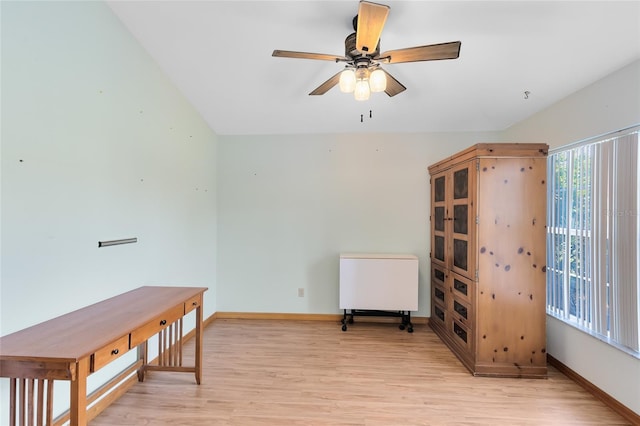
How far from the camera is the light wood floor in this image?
1.90 metres

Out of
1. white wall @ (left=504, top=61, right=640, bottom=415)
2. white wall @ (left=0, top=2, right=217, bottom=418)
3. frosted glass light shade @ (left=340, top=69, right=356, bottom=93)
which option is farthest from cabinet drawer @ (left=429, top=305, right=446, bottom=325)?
white wall @ (left=0, top=2, right=217, bottom=418)

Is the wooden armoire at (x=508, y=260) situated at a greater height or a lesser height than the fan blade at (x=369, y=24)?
lesser

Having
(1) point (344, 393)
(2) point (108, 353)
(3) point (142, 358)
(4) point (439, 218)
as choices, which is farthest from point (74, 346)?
(4) point (439, 218)

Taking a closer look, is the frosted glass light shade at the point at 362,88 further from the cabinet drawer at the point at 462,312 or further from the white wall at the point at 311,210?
the cabinet drawer at the point at 462,312

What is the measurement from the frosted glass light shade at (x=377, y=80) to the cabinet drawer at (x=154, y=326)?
195 cm

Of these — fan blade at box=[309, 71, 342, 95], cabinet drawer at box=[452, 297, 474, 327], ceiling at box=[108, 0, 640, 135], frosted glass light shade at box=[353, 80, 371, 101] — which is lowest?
cabinet drawer at box=[452, 297, 474, 327]

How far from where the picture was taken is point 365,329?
3402 mm

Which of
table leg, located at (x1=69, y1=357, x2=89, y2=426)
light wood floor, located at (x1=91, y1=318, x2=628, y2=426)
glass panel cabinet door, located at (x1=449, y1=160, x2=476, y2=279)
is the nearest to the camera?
table leg, located at (x1=69, y1=357, x2=89, y2=426)

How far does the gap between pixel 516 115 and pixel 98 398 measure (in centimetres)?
439

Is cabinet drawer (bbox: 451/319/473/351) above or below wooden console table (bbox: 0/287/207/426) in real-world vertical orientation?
below

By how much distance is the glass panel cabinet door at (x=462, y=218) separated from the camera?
2.47 metres

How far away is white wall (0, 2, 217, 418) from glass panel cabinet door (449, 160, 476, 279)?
2.75 metres

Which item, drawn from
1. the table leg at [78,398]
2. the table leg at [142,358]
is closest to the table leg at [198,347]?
the table leg at [142,358]

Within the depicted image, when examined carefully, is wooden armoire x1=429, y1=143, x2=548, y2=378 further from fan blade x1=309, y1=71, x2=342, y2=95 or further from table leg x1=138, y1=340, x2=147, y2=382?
table leg x1=138, y1=340, x2=147, y2=382
